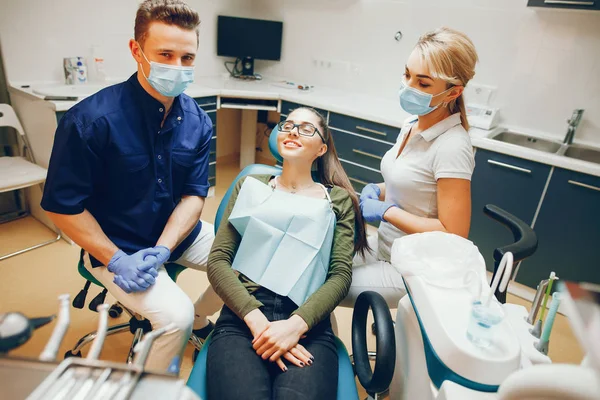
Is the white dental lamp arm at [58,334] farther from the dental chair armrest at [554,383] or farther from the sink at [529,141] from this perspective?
the sink at [529,141]

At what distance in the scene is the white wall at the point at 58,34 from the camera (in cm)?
262

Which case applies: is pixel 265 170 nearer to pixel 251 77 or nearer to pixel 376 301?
pixel 376 301

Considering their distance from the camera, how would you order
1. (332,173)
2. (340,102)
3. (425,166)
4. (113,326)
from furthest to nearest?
(340,102)
(113,326)
(332,173)
(425,166)

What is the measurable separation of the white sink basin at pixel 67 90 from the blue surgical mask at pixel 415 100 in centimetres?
205

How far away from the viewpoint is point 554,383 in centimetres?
52

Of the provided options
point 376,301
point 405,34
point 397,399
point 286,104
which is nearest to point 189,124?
point 376,301

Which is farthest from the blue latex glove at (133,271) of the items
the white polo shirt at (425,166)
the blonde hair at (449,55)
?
the blonde hair at (449,55)

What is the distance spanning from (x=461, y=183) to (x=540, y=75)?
189cm

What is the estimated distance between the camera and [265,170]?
5.68ft

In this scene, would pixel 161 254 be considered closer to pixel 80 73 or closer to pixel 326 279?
pixel 326 279

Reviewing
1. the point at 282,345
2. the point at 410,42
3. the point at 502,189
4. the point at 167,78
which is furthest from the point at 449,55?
the point at 410,42

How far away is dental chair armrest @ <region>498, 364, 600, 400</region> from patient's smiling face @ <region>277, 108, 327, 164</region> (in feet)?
3.60

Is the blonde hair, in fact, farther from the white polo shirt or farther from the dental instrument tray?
the dental instrument tray

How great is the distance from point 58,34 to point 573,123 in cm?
351
